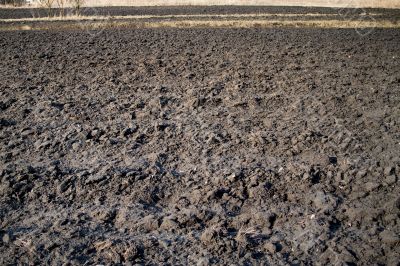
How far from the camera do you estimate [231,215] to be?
10.7 feet

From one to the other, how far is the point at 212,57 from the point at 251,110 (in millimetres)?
4327

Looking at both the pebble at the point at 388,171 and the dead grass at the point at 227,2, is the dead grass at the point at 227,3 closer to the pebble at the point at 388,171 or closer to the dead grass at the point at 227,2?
the dead grass at the point at 227,2

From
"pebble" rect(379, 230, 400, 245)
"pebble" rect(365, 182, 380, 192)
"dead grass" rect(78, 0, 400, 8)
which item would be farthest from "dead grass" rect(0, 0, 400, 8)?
"pebble" rect(379, 230, 400, 245)

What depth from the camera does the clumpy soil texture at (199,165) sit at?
286cm

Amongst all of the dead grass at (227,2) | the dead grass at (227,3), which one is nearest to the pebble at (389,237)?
the dead grass at (227,3)

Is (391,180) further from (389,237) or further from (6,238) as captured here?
(6,238)

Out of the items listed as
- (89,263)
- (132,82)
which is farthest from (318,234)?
(132,82)

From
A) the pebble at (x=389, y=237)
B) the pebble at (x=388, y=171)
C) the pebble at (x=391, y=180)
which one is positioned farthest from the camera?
the pebble at (x=388, y=171)

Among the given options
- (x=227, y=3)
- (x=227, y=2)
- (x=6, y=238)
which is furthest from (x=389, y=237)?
(x=227, y=2)

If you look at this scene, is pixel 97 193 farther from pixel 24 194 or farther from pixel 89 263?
pixel 89 263

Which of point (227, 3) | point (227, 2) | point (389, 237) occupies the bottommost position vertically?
point (389, 237)

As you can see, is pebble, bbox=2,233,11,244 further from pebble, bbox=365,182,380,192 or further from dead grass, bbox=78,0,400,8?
dead grass, bbox=78,0,400,8

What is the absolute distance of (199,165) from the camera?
13.4 ft

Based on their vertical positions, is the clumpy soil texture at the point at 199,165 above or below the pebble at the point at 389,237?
above
